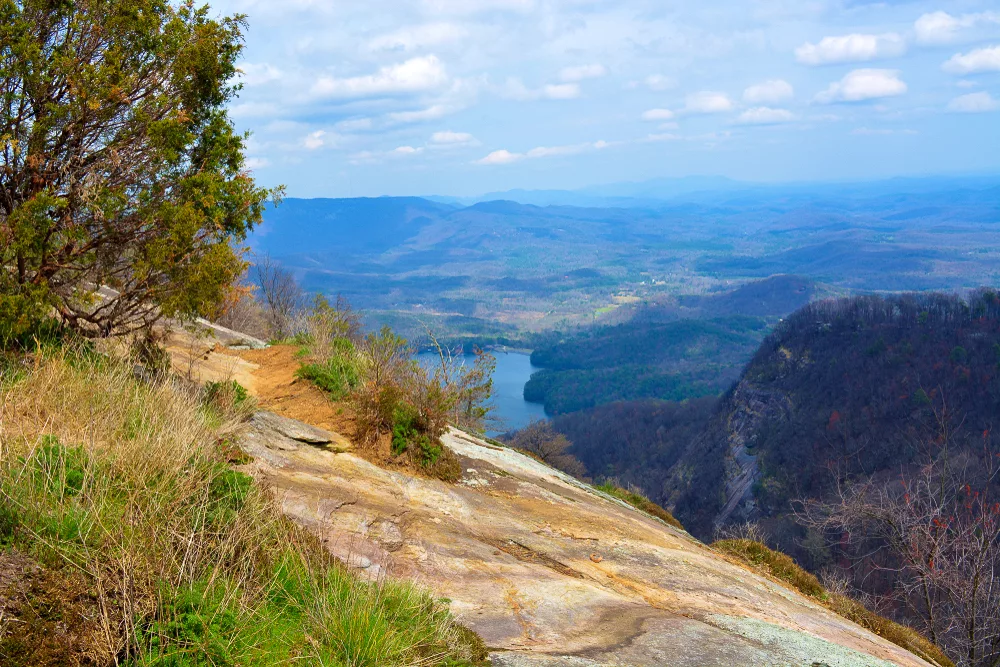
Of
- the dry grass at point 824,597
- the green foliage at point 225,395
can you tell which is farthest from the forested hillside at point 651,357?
the green foliage at point 225,395

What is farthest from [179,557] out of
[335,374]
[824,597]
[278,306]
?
[278,306]

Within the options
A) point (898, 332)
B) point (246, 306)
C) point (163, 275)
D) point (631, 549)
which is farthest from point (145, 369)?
point (898, 332)

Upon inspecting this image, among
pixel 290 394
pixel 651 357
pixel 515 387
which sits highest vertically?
pixel 290 394

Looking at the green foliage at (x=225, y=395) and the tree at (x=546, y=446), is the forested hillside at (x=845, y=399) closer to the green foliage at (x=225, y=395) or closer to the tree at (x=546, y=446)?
the tree at (x=546, y=446)

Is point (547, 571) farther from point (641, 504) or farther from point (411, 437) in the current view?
point (641, 504)

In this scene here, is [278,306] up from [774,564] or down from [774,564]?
up

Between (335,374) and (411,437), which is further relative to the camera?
(335,374)
